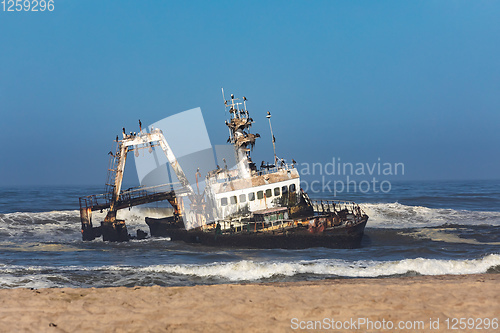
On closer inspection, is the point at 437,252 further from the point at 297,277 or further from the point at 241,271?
the point at 241,271

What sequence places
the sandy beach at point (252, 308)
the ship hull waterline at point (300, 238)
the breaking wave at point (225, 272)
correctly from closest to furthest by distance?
the sandy beach at point (252, 308) < the breaking wave at point (225, 272) < the ship hull waterline at point (300, 238)

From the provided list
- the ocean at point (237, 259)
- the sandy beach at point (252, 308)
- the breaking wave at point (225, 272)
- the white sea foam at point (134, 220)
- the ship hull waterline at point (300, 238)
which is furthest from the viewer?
the white sea foam at point (134, 220)

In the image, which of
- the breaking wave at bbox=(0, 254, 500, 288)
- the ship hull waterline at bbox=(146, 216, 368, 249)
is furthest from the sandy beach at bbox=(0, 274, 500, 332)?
the ship hull waterline at bbox=(146, 216, 368, 249)

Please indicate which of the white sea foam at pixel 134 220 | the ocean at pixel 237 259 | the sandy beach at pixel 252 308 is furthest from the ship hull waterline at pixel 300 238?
the white sea foam at pixel 134 220

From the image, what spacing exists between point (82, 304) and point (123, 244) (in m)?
20.1

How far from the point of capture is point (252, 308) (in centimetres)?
1009

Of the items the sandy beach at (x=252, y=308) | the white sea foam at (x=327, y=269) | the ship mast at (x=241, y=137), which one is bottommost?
the white sea foam at (x=327, y=269)

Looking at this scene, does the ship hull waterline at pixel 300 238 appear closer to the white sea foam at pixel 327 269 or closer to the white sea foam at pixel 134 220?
the white sea foam at pixel 327 269

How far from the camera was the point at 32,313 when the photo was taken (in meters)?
9.95

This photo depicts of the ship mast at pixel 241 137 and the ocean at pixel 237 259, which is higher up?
the ship mast at pixel 241 137

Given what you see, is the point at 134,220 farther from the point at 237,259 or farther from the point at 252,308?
the point at 252,308

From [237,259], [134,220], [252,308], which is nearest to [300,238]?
[237,259]

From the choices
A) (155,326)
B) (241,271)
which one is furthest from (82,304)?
(241,271)

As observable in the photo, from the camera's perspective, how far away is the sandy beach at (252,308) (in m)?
8.93
